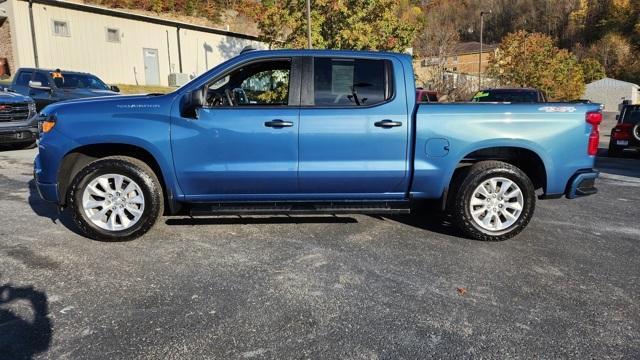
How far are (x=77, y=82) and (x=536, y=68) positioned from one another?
31.5m

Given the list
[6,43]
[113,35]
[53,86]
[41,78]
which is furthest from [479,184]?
[113,35]

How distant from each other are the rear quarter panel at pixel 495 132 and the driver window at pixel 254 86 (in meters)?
1.37

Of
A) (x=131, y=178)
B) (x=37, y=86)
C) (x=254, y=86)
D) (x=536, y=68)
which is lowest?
(x=131, y=178)

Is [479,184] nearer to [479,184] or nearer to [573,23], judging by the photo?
[479,184]

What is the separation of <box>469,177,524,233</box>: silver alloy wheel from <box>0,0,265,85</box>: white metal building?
79.9ft

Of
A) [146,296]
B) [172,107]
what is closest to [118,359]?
[146,296]

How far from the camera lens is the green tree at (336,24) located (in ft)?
59.7

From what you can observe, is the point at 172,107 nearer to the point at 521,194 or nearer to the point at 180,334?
the point at 180,334

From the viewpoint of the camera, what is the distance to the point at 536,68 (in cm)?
3441

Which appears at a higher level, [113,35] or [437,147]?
[113,35]

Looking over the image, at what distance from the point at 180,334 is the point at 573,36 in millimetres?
90866

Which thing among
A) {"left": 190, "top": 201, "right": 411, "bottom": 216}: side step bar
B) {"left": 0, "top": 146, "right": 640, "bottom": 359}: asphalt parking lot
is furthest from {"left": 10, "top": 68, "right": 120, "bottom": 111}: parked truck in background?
{"left": 190, "top": 201, "right": 411, "bottom": 216}: side step bar

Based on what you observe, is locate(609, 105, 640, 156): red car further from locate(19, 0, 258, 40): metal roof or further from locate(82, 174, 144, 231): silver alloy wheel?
locate(19, 0, 258, 40): metal roof

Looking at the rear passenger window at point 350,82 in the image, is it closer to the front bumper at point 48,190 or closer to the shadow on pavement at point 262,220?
the shadow on pavement at point 262,220
